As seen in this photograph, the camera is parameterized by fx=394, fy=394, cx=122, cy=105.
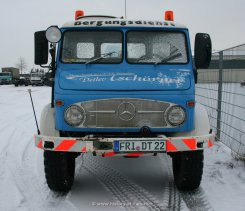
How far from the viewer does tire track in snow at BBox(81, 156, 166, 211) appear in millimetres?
4605

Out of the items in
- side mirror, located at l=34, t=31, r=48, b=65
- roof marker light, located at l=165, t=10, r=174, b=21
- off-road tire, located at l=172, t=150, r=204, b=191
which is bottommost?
off-road tire, located at l=172, t=150, r=204, b=191

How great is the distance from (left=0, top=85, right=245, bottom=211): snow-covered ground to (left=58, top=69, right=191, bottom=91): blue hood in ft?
4.47

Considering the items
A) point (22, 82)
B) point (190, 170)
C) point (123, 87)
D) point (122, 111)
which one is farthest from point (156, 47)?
point (22, 82)

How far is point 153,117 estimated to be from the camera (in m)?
4.65

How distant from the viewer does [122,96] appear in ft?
15.2

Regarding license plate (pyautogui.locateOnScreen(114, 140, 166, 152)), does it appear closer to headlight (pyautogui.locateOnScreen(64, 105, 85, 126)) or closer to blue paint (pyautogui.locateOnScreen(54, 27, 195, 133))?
blue paint (pyautogui.locateOnScreen(54, 27, 195, 133))

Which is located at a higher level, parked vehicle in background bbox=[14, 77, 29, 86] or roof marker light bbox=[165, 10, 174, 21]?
roof marker light bbox=[165, 10, 174, 21]

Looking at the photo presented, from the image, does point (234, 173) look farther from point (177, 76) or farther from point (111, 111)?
point (111, 111)

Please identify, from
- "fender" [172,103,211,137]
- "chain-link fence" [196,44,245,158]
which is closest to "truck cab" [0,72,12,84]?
"chain-link fence" [196,44,245,158]

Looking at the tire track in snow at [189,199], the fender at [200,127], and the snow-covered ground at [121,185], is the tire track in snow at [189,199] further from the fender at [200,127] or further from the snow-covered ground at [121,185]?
the fender at [200,127]

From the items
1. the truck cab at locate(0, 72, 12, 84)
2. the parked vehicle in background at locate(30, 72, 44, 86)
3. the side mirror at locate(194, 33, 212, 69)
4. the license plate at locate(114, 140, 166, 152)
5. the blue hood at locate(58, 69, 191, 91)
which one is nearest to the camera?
the license plate at locate(114, 140, 166, 152)

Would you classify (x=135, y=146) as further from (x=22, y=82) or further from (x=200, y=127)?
(x=22, y=82)

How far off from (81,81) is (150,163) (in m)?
2.49

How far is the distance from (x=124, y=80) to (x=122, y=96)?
27cm
